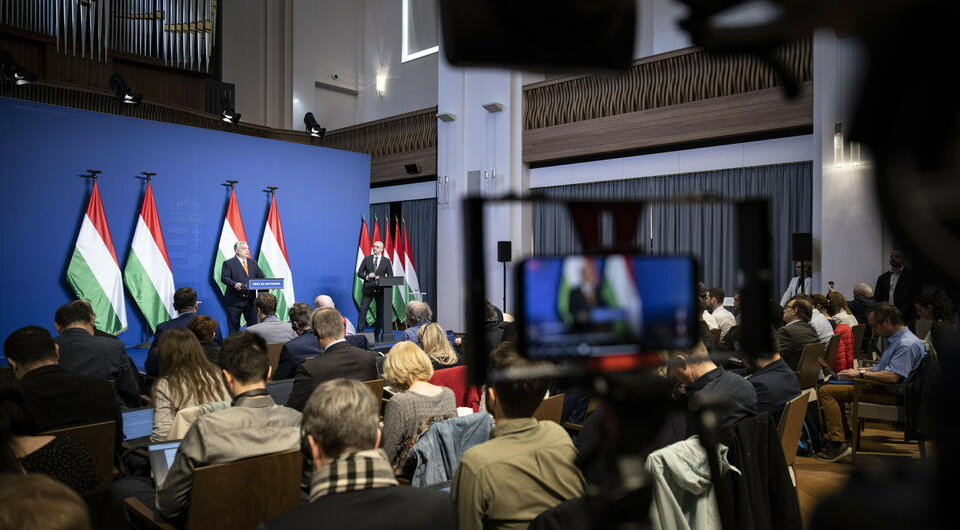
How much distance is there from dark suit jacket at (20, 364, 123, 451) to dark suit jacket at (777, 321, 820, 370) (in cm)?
426

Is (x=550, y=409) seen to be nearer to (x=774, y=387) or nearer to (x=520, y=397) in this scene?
(x=774, y=387)

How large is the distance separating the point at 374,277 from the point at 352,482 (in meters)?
8.27

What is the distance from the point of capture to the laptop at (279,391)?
3668mm

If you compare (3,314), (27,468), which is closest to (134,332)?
(3,314)

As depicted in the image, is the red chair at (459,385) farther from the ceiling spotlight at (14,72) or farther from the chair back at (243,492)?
the ceiling spotlight at (14,72)

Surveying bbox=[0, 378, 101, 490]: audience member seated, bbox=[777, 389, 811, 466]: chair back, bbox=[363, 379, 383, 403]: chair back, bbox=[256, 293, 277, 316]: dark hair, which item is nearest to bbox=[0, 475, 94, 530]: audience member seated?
bbox=[0, 378, 101, 490]: audience member seated

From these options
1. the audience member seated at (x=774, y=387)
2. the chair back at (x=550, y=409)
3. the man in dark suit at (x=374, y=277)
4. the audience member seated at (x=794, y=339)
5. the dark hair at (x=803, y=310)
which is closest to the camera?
the chair back at (x=550, y=409)

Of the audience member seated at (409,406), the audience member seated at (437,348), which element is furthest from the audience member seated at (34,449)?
the audience member seated at (437,348)

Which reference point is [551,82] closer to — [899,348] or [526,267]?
[899,348]

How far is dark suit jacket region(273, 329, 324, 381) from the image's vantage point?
4.42 m

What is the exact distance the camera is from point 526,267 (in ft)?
2.44

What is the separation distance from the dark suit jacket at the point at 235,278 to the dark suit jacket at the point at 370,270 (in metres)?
1.78

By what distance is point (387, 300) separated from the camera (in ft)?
31.7

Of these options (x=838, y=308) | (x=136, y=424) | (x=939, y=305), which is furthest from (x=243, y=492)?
(x=838, y=308)
